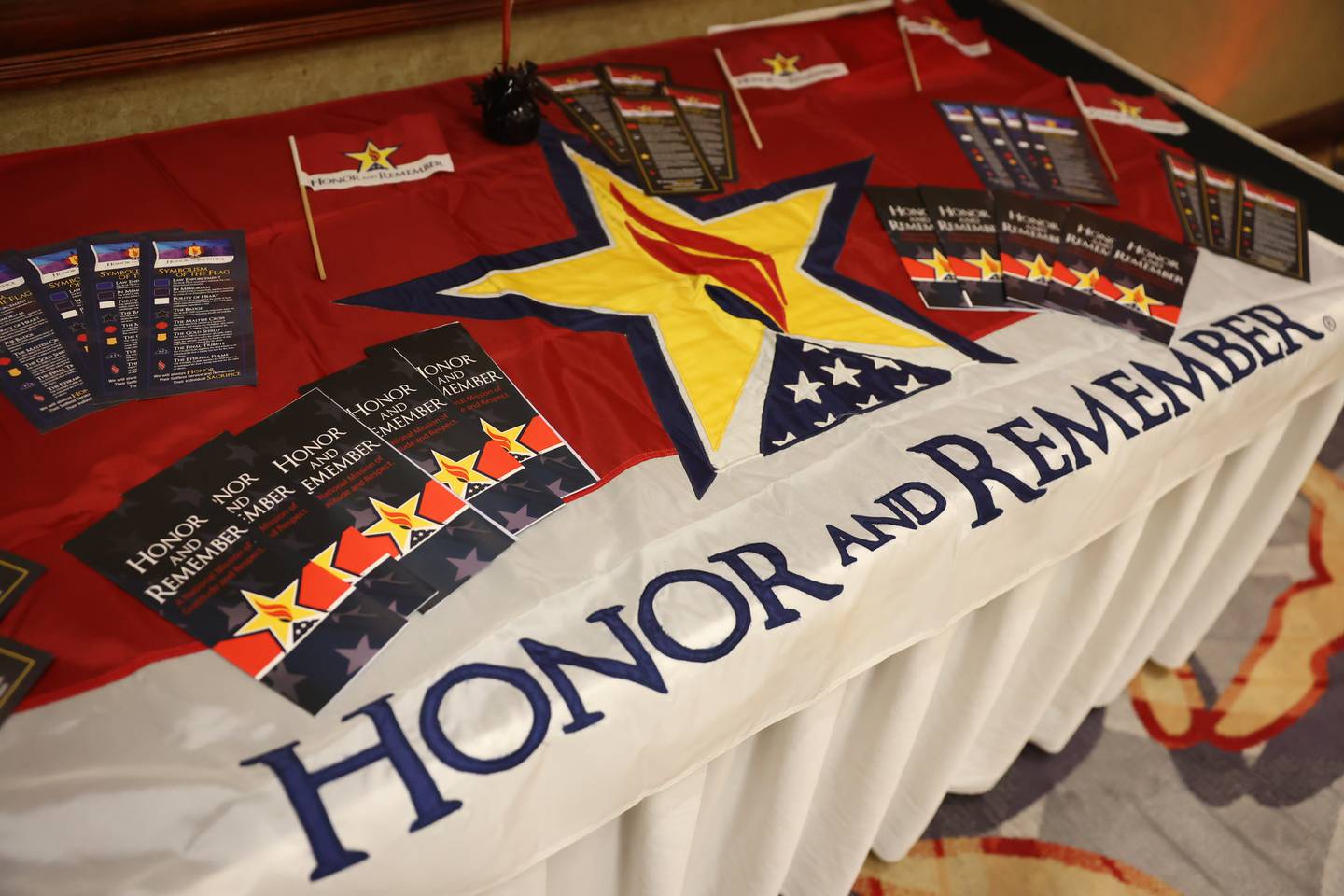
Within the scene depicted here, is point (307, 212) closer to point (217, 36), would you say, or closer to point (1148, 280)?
point (217, 36)

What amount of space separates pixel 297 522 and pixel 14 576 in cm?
20

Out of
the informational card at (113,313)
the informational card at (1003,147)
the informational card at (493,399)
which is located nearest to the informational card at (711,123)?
the informational card at (1003,147)

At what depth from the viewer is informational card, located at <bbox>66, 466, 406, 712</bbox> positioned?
0.71 metres

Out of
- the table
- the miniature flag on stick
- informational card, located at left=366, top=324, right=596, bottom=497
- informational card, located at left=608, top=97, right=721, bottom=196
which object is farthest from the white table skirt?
the miniature flag on stick

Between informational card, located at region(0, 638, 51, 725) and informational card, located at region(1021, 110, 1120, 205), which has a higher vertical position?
informational card, located at region(1021, 110, 1120, 205)

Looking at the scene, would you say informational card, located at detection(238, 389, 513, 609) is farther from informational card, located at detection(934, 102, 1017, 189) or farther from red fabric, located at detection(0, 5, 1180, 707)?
informational card, located at detection(934, 102, 1017, 189)

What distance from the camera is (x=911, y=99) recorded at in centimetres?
155

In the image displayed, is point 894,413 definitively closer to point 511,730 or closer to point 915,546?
point 915,546

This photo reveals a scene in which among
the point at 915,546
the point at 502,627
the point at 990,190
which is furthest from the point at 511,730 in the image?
the point at 990,190

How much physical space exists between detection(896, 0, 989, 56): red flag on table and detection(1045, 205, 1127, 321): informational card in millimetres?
492

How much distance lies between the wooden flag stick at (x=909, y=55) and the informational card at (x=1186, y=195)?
15.0 inches

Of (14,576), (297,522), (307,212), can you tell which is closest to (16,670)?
(14,576)

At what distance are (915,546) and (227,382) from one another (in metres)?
0.64

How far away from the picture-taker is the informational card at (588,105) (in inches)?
51.1
